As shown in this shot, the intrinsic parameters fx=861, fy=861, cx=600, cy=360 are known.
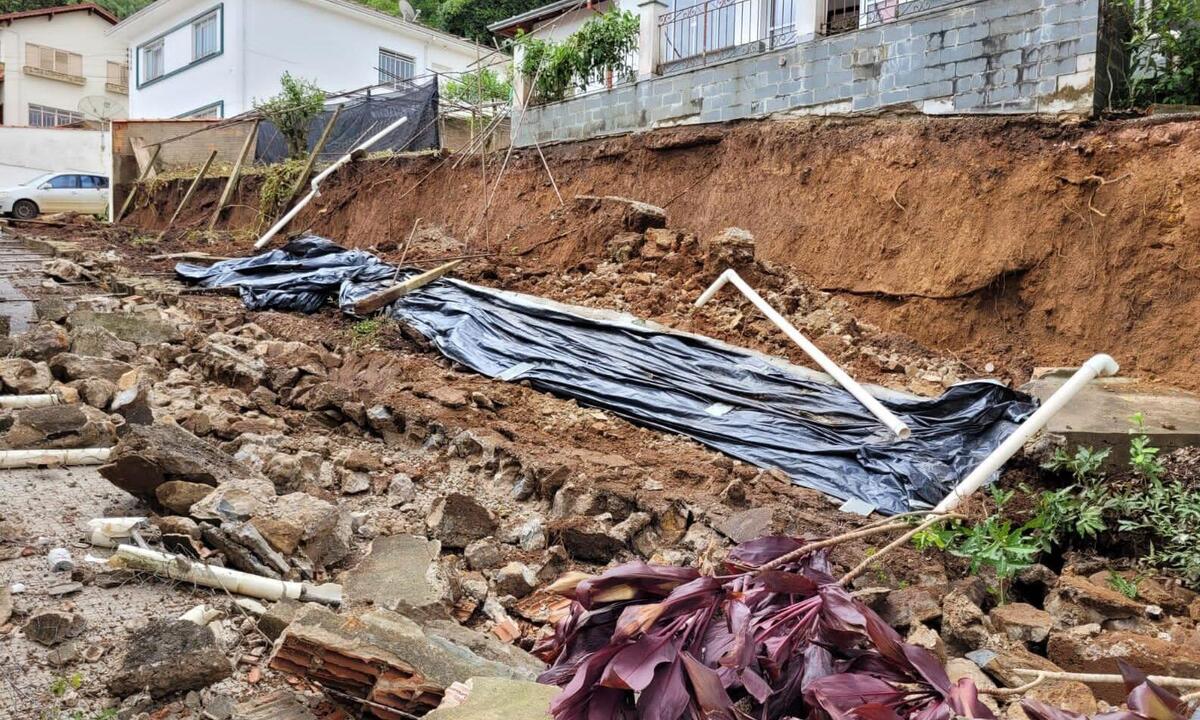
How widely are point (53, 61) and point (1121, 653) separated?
35.5 m

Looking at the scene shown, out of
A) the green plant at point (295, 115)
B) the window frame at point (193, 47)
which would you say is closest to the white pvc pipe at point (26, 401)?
the green plant at point (295, 115)

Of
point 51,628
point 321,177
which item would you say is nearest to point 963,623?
point 51,628

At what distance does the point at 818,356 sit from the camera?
19.8 feet

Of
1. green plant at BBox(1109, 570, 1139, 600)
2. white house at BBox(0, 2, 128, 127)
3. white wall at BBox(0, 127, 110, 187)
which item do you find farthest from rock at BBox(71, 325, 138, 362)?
white house at BBox(0, 2, 128, 127)

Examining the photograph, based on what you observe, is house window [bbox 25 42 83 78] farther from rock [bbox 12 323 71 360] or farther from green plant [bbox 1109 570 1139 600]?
green plant [bbox 1109 570 1139 600]

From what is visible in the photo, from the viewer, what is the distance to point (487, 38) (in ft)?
86.2

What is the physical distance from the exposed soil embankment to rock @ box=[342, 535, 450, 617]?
194 inches

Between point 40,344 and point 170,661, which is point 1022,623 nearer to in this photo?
point 170,661

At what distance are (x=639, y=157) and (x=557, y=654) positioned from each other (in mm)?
8222

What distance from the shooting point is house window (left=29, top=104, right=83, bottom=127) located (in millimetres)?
29703

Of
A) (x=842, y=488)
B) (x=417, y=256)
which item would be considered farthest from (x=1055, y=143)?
(x=417, y=256)

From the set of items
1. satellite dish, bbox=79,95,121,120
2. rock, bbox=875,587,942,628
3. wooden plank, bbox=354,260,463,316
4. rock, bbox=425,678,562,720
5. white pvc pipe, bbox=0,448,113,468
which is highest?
satellite dish, bbox=79,95,121,120

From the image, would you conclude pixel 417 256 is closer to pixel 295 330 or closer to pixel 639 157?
pixel 295 330

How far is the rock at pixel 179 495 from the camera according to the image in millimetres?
3775
